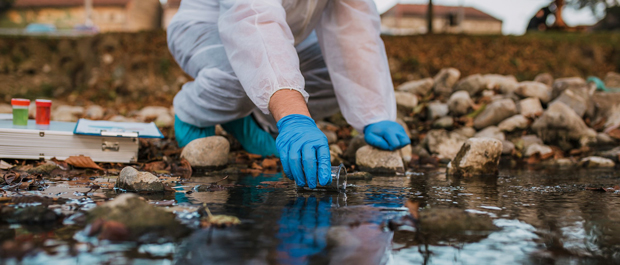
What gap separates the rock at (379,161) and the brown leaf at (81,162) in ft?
4.68

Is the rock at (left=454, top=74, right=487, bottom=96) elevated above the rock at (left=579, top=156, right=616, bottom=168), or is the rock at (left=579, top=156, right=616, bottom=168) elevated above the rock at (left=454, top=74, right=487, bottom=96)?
the rock at (left=454, top=74, right=487, bottom=96)

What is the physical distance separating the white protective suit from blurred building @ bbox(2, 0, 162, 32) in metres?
26.3

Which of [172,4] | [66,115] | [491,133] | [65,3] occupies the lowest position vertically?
[491,133]

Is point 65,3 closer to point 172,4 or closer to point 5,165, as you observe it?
point 172,4

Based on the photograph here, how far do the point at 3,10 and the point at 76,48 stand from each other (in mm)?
22841

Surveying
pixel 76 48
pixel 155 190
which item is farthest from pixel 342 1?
pixel 76 48

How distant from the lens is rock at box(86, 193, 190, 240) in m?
1.15

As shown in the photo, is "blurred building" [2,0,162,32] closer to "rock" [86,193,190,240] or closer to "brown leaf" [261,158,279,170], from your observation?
"brown leaf" [261,158,279,170]

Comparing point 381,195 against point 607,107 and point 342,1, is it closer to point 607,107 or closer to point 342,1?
point 342,1

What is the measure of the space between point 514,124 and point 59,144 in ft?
10.9

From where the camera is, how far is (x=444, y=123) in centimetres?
412

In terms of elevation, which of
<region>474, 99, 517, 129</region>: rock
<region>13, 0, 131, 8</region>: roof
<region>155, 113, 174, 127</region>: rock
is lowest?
<region>155, 113, 174, 127</region>: rock

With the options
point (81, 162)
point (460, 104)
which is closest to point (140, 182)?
point (81, 162)

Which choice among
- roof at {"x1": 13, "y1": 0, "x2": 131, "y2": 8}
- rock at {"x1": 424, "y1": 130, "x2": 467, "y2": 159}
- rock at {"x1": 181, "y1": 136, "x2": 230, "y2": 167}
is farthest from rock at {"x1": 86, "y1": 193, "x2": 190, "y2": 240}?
roof at {"x1": 13, "y1": 0, "x2": 131, "y2": 8}
